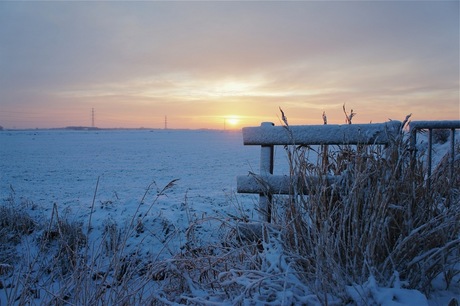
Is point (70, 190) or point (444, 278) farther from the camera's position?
point (70, 190)

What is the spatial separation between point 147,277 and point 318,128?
2075 millimetres

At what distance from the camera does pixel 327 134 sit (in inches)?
139

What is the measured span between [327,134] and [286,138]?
41cm

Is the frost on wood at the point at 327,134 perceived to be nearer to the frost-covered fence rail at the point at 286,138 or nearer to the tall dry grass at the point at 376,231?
the frost-covered fence rail at the point at 286,138

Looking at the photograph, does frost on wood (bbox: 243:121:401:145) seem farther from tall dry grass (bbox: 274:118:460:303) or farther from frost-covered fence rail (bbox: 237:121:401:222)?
tall dry grass (bbox: 274:118:460:303)

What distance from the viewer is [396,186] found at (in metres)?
2.56

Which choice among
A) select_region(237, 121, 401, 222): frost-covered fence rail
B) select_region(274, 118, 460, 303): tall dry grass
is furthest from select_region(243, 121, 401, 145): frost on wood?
select_region(274, 118, 460, 303): tall dry grass

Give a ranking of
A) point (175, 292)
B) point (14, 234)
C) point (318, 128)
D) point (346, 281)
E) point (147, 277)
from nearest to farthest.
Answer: point (346, 281)
point (147, 277)
point (175, 292)
point (318, 128)
point (14, 234)

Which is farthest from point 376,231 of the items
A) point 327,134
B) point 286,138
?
point 286,138

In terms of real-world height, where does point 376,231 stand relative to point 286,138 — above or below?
below

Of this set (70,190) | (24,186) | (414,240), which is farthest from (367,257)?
(24,186)

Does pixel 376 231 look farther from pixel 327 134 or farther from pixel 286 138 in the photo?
pixel 286 138

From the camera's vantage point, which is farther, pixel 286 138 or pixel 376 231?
pixel 286 138

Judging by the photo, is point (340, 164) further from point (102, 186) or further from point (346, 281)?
point (102, 186)
